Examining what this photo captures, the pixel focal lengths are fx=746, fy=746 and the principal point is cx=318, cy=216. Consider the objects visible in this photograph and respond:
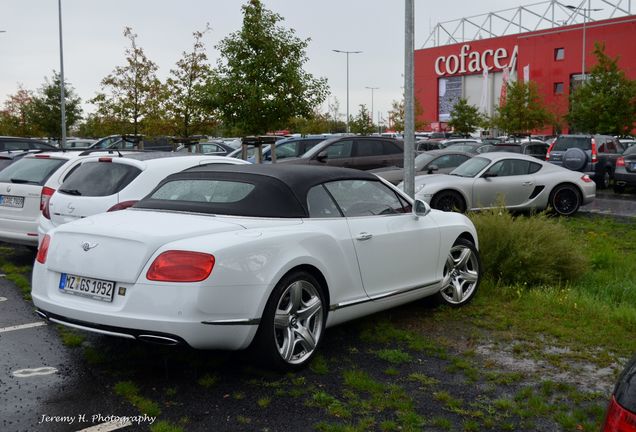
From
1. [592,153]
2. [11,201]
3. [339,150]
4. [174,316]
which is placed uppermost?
[339,150]

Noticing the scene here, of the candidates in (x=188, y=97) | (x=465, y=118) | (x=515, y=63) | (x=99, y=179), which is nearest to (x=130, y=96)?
(x=188, y=97)

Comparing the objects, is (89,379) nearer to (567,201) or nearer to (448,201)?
(448,201)

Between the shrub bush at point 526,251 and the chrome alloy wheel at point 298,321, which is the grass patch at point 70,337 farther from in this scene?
the shrub bush at point 526,251

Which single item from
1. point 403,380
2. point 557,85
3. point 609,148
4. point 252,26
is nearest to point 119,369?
point 403,380

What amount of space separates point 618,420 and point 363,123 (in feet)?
155

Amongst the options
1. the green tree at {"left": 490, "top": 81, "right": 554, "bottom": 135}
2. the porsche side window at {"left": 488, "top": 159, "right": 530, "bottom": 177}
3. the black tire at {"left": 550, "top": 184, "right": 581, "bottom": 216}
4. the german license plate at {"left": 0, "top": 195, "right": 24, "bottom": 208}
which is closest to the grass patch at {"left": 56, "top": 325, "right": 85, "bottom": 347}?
the german license plate at {"left": 0, "top": 195, "right": 24, "bottom": 208}

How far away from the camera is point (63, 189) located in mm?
8727

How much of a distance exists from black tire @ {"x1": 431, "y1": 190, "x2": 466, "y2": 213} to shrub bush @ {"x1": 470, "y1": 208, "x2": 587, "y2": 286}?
5526mm

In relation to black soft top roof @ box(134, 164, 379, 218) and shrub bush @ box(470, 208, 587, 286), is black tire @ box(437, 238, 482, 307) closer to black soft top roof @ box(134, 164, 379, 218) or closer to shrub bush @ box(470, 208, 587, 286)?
shrub bush @ box(470, 208, 587, 286)

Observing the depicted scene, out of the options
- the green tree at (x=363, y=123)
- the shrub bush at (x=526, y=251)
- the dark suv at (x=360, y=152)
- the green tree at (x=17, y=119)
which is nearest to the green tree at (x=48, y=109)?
the green tree at (x=17, y=119)

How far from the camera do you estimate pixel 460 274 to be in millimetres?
7512

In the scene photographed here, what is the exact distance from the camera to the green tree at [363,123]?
49.1 m

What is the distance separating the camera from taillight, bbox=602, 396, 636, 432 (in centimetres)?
246

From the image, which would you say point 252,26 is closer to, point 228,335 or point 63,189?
point 63,189
